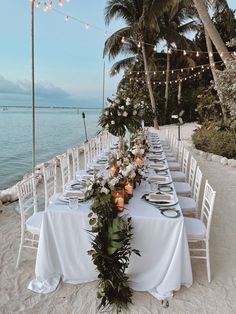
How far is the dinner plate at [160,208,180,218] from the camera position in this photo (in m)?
2.73

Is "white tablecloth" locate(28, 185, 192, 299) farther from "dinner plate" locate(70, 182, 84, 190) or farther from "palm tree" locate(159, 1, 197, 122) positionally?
"palm tree" locate(159, 1, 197, 122)

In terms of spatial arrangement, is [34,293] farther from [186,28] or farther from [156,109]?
[186,28]

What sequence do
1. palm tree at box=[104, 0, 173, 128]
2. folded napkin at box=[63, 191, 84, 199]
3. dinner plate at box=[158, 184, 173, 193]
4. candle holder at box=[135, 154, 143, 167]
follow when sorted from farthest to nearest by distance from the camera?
palm tree at box=[104, 0, 173, 128]
candle holder at box=[135, 154, 143, 167]
dinner plate at box=[158, 184, 173, 193]
folded napkin at box=[63, 191, 84, 199]

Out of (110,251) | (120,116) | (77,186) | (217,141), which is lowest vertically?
(110,251)

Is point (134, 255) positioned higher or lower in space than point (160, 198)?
lower

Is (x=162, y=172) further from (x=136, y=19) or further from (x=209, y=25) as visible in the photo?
(x=136, y=19)

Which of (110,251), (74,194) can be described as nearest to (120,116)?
(74,194)

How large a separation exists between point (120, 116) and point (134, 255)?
2.64 m

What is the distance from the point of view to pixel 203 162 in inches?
318

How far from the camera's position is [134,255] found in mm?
2777

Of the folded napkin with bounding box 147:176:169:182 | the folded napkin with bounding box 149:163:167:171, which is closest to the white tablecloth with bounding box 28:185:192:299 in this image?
the folded napkin with bounding box 147:176:169:182

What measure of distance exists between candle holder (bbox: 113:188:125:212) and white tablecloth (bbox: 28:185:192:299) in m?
0.14

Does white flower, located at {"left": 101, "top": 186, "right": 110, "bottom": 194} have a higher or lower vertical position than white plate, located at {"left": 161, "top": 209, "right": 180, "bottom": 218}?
higher

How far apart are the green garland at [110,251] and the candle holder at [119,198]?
0.07 metres
